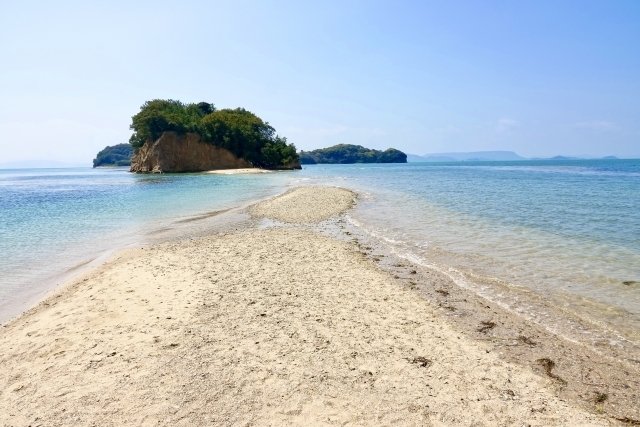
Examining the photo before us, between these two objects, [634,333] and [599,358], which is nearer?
[599,358]

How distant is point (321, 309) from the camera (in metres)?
8.21

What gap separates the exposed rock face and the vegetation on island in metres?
1.56

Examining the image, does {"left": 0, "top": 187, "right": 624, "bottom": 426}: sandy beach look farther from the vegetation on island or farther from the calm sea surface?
the vegetation on island

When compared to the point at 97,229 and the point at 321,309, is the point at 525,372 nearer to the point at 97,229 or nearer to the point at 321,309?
the point at 321,309

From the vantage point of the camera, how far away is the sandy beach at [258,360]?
16.2ft

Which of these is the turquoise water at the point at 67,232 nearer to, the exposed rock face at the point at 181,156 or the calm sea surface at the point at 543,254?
the calm sea surface at the point at 543,254

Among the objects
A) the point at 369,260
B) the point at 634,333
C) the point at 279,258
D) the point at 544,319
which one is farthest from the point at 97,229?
the point at 634,333

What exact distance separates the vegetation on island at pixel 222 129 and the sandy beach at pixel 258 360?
94261 millimetres

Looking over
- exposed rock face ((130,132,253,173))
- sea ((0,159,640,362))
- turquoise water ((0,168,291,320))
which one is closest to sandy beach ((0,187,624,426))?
sea ((0,159,640,362))

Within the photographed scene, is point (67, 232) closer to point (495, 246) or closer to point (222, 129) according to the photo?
point (495, 246)

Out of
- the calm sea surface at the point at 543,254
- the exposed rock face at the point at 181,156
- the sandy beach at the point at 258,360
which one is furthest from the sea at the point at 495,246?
the exposed rock face at the point at 181,156

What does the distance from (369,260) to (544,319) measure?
5.61 m

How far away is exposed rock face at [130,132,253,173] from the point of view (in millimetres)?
96188

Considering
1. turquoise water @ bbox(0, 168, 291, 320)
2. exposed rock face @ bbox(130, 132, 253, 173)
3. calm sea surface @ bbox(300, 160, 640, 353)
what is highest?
exposed rock face @ bbox(130, 132, 253, 173)
